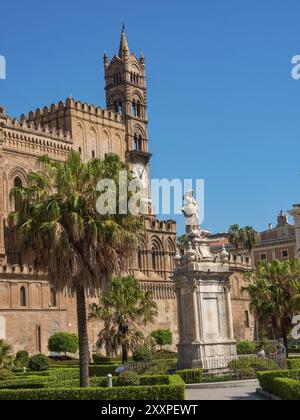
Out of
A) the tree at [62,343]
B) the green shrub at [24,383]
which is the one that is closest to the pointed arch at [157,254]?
the tree at [62,343]

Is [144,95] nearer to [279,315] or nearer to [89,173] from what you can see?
[279,315]

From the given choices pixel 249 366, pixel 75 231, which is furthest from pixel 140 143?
pixel 75 231

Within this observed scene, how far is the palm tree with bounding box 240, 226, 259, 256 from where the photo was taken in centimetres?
9700

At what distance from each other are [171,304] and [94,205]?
170ft

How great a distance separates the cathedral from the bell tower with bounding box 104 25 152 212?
12cm

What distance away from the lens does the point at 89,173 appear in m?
28.1

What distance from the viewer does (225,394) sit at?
26781mm

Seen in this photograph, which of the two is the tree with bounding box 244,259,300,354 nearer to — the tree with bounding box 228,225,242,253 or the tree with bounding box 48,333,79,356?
the tree with bounding box 48,333,79,356

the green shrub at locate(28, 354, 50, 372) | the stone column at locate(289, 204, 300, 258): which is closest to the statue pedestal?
the green shrub at locate(28, 354, 50, 372)

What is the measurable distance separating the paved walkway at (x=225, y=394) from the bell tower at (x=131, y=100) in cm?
5868

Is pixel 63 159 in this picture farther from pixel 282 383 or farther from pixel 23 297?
pixel 282 383

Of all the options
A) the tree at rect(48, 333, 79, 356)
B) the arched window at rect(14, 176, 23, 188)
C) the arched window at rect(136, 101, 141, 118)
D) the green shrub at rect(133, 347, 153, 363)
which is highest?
the arched window at rect(136, 101, 141, 118)
